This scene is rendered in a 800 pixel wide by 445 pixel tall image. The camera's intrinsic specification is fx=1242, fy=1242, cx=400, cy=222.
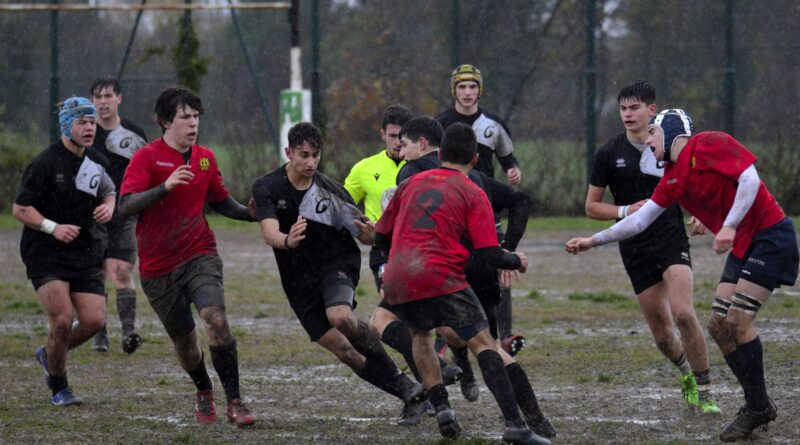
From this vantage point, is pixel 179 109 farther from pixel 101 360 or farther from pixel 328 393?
pixel 101 360

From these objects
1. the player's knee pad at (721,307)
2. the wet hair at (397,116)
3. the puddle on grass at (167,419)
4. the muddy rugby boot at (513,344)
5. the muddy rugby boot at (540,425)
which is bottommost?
the puddle on grass at (167,419)

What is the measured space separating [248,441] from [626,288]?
26.0ft

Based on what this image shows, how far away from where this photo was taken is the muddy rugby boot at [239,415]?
279 inches

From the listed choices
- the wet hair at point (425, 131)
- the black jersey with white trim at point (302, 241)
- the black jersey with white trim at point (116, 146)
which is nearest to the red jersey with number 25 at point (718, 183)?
the wet hair at point (425, 131)

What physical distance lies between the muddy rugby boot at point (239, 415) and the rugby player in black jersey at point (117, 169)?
10.5 feet

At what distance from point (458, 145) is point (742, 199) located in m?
1.51

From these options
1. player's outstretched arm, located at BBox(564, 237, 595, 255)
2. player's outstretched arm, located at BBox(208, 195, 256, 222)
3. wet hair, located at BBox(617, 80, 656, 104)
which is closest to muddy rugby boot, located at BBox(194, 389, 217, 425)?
player's outstretched arm, located at BBox(208, 195, 256, 222)

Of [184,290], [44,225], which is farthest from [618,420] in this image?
[44,225]

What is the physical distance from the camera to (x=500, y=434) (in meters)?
6.80

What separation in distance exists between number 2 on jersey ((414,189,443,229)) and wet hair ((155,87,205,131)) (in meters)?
1.80

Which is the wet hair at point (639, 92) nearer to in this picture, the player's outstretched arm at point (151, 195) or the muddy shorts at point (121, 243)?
the player's outstretched arm at point (151, 195)

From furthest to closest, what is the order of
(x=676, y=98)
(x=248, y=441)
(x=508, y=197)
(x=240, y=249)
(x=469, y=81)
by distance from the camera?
(x=676, y=98)
(x=240, y=249)
(x=469, y=81)
(x=508, y=197)
(x=248, y=441)

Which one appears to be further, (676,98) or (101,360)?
(676,98)

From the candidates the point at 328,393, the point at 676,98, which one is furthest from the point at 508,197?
the point at 676,98
